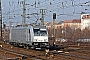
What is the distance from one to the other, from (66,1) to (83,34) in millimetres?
42244

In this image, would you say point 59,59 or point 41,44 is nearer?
point 59,59

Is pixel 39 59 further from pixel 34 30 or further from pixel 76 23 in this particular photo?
pixel 76 23

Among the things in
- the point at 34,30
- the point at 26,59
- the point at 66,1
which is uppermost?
the point at 66,1

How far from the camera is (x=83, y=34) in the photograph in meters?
72.7

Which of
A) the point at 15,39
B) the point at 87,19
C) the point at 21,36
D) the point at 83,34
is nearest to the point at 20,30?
the point at 21,36

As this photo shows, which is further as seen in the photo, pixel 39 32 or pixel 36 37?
pixel 39 32

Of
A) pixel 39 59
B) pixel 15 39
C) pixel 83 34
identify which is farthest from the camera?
pixel 83 34

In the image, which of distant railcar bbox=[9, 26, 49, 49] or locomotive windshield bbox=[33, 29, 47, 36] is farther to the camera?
locomotive windshield bbox=[33, 29, 47, 36]

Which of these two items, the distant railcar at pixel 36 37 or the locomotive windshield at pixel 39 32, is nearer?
the distant railcar at pixel 36 37

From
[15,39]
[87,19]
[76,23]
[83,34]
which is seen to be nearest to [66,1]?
[15,39]

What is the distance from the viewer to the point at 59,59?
18938mm

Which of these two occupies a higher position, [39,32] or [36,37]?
[39,32]

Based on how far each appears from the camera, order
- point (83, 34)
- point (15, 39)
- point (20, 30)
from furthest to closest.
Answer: point (83, 34) → point (15, 39) → point (20, 30)

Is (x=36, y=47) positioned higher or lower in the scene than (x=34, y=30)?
lower
